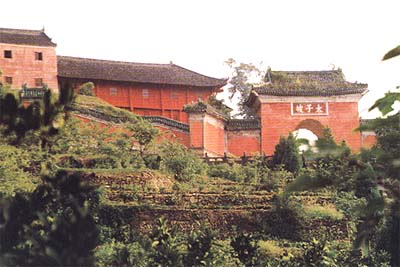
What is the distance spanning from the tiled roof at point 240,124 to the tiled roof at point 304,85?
861mm

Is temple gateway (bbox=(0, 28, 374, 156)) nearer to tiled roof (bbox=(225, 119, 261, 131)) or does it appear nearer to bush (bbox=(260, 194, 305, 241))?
tiled roof (bbox=(225, 119, 261, 131))

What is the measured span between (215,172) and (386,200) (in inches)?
512

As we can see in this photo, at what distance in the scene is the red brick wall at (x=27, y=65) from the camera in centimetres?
2075

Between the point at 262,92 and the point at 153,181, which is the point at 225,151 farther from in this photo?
the point at 153,181

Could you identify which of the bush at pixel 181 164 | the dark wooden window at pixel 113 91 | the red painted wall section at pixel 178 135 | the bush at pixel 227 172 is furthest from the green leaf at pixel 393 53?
the dark wooden window at pixel 113 91

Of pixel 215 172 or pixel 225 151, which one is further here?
pixel 225 151

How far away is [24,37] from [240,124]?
642cm

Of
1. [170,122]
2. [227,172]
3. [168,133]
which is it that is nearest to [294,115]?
[170,122]

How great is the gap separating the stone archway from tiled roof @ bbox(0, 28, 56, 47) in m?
7.10

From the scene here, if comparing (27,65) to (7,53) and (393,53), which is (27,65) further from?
(393,53)

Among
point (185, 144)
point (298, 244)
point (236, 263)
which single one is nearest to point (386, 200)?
point (236, 263)

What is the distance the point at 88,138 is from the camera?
16453 mm

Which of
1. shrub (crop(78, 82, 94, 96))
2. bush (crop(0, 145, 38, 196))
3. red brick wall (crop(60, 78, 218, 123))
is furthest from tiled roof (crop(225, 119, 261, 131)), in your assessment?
bush (crop(0, 145, 38, 196))

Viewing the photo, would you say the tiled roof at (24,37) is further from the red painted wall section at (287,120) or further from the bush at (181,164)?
the bush at (181,164)
